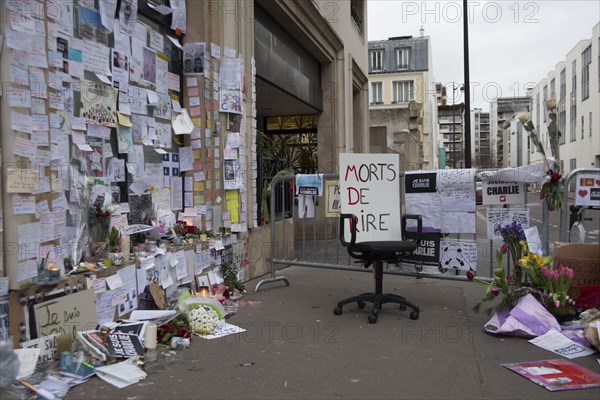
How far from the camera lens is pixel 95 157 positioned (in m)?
4.63

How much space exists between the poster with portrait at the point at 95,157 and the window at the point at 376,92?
50148mm

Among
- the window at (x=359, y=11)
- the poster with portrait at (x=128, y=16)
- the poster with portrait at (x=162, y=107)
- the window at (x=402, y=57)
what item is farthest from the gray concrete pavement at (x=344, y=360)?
the window at (x=402, y=57)

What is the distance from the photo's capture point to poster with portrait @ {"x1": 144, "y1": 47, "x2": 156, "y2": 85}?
5504 millimetres

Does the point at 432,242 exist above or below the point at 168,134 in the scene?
below

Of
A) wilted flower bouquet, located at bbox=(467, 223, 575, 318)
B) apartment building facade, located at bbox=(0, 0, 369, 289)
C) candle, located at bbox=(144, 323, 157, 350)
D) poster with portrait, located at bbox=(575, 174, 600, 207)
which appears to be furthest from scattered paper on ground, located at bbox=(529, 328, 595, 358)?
apartment building facade, located at bbox=(0, 0, 369, 289)

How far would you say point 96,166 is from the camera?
4645 millimetres

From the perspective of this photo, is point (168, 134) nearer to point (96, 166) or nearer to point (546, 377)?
point (96, 166)

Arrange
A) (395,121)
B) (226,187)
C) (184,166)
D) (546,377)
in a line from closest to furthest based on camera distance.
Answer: (546,377), (184,166), (226,187), (395,121)

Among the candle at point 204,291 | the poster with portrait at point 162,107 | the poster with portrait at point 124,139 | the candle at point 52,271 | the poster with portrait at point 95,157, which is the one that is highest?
the poster with portrait at point 162,107

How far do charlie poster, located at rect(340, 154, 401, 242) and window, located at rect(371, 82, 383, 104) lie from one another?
160 feet

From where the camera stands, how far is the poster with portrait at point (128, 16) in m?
5.07

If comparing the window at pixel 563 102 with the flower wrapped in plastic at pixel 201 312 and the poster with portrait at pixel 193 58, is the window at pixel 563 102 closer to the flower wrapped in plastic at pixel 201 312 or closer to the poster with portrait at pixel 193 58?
the poster with portrait at pixel 193 58

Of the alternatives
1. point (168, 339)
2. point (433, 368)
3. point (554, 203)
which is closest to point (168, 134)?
point (168, 339)

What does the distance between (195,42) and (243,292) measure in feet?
10.8
